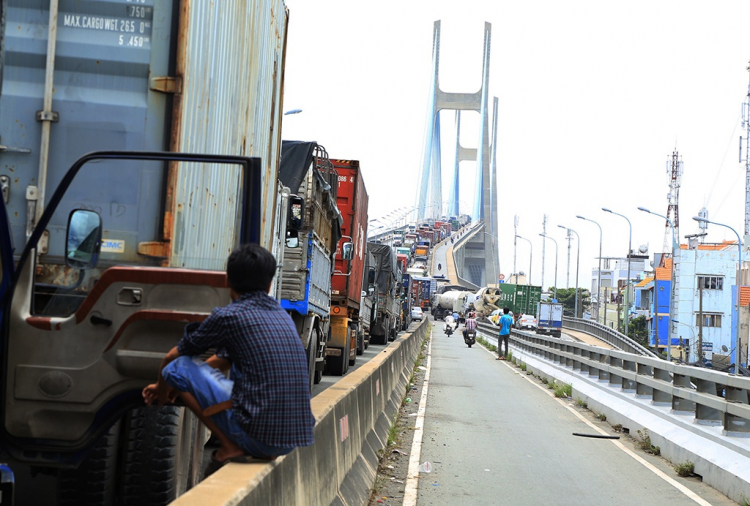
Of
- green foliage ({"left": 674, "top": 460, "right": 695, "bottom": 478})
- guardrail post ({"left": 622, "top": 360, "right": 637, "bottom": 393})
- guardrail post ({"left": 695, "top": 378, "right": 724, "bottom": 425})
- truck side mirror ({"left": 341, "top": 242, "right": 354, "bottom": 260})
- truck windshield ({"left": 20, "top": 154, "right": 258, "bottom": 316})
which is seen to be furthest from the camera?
truck side mirror ({"left": 341, "top": 242, "right": 354, "bottom": 260})

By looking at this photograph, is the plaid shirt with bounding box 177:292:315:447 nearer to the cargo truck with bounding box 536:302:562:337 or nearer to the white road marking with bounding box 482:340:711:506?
the white road marking with bounding box 482:340:711:506

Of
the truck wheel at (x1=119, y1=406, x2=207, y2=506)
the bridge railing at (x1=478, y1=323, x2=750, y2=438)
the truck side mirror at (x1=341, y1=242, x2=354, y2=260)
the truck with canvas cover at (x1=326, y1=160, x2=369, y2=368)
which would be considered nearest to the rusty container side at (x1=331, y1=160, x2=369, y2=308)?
the truck with canvas cover at (x1=326, y1=160, x2=369, y2=368)

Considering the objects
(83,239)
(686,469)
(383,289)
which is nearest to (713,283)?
(383,289)

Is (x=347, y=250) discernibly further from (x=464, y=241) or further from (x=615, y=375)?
(x=464, y=241)

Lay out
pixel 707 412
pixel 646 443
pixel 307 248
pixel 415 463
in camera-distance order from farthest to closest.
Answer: pixel 307 248 → pixel 646 443 → pixel 707 412 → pixel 415 463

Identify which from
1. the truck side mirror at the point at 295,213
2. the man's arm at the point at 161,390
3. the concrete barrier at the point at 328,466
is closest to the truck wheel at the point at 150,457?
the concrete barrier at the point at 328,466

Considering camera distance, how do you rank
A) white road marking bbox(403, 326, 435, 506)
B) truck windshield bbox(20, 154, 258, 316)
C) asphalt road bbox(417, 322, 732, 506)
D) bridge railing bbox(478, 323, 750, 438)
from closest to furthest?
truck windshield bbox(20, 154, 258, 316) → white road marking bbox(403, 326, 435, 506) → asphalt road bbox(417, 322, 732, 506) → bridge railing bbox(478, 323, 750, 438)

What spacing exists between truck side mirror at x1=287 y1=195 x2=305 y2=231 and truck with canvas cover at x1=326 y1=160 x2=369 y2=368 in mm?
6503

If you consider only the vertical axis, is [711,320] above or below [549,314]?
above

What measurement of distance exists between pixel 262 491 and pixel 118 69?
9.58 feet

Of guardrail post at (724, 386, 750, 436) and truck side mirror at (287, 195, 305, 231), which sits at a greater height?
truck side mirror at (287, 195, 305, 231)

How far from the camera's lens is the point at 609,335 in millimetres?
57750

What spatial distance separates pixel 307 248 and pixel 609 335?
46583 mm

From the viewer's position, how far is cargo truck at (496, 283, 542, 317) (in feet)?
270
